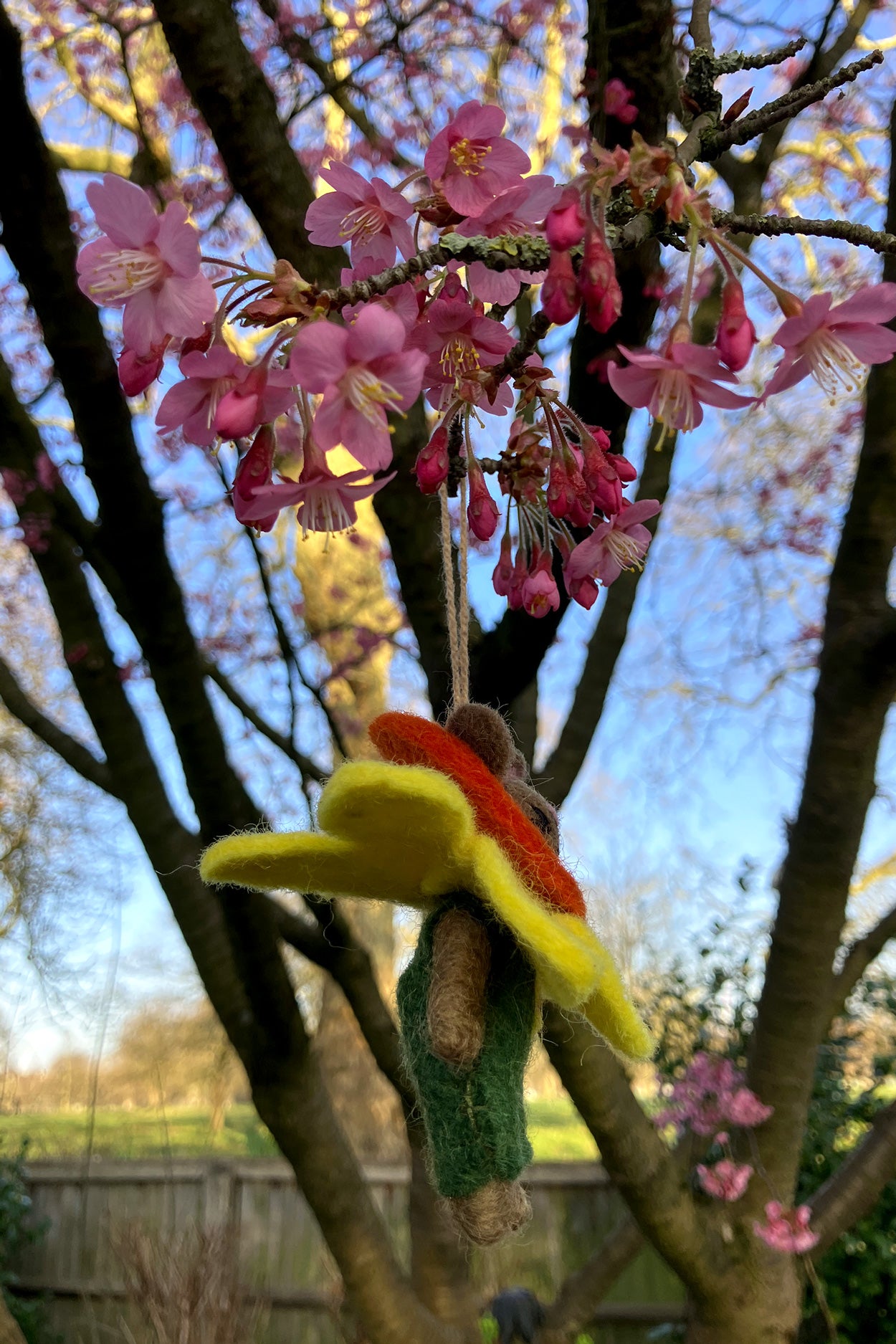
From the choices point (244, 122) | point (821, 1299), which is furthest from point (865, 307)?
point (821, 1299)

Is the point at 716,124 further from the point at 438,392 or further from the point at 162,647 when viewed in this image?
the point at 162,647

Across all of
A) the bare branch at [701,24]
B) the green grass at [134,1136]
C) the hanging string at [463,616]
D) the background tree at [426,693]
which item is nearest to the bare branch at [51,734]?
the background tree at [426,693]

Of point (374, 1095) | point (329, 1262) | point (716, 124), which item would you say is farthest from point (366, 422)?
point (374, 1095)

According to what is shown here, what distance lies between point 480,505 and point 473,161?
246 mm

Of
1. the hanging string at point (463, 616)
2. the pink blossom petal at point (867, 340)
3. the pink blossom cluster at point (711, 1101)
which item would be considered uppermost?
the pink blossom petal at point (867, 340)

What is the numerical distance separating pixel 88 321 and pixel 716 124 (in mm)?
1123

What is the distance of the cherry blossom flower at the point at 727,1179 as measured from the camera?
6.24 feet

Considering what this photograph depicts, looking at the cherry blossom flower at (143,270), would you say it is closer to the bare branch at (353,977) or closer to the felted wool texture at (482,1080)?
the felted wool texture at (482,1080)

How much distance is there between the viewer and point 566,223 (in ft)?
1.48

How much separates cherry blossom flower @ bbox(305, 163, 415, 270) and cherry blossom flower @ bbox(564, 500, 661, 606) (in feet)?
0.80

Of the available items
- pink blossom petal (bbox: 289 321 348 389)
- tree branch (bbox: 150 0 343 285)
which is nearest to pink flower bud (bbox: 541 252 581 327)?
pink blossom petal (bbox: 289 321 348 389)

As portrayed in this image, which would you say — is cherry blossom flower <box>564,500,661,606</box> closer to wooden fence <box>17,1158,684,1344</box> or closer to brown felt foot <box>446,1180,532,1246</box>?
brown felt foot <box>446,1180,532,1246</box>

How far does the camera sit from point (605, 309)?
0.46 meters

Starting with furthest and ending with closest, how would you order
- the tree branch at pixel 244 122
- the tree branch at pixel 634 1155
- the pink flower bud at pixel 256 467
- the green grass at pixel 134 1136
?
the green grass at pixel 134 1136 < the tree branch at pixel 634 1155 < the tree branch at pixel 244 122 < the pink flower bud at pixel 256 467
